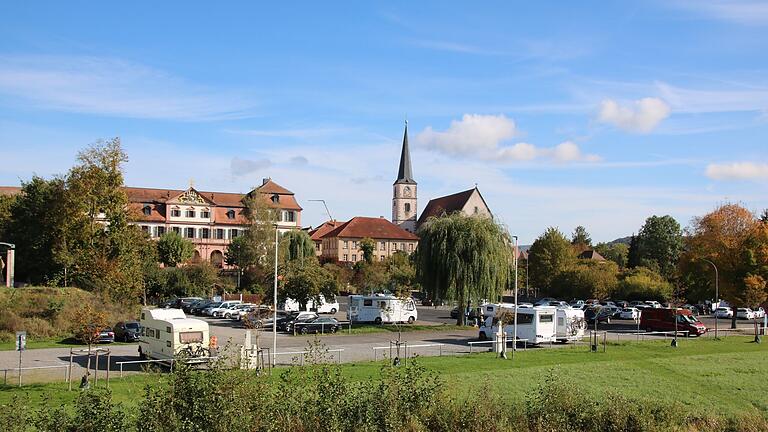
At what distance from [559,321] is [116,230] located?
30.7m

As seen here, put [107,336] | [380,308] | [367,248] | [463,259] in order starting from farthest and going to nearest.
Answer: [367,248], [380,308], [463,259], [107,336]

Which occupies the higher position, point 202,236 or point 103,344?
point 202,236

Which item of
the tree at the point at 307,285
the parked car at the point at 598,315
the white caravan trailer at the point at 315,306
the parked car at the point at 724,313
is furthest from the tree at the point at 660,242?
the tree at the point at 307,285

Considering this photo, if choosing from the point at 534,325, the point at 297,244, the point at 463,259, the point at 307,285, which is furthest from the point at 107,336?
the point at 297,244

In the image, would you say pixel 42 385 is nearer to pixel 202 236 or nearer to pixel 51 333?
pixel 51 333

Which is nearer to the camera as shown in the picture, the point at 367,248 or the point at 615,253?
the point at 367,248

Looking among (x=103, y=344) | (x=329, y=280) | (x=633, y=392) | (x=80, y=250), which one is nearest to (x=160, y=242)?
(x=80, y=250)

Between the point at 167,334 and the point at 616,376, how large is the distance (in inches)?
674

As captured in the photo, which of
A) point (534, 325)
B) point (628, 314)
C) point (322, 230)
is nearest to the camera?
point (534, 325)

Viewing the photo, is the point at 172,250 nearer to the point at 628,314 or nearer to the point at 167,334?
the point at 628,314

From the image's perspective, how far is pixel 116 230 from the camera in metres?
49.0

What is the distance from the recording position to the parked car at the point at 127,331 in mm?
37219

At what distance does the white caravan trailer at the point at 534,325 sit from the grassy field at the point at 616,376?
5.85ft

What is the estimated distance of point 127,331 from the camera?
3731 cm
